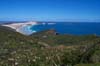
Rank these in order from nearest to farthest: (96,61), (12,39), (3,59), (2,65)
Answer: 1. (96,61)
2. (2,65)
3. (3,59)
4. (12,39)

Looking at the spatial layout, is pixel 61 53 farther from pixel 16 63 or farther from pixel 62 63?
pixel 16 63

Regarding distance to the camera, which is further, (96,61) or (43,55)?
(43,55)

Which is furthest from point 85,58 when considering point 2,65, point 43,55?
point 2,65

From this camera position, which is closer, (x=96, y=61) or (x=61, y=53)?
(x=96, y=61)

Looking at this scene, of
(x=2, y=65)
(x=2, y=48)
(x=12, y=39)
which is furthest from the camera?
(x=12, y=39)

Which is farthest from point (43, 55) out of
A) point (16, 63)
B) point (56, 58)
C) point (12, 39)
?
point (12, 39)

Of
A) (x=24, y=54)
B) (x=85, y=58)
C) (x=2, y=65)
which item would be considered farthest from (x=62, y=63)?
(x=2, y=65)

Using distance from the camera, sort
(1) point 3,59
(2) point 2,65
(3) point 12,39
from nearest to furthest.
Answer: (2) point 2,65
(1) point 3,59
(3) point 12,39

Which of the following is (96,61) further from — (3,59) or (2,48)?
(2,48)

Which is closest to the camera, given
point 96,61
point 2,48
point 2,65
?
point 96,61
